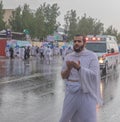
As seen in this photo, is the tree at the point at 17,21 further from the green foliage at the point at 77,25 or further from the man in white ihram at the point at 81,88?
the man in white ihram at the point at 81,88

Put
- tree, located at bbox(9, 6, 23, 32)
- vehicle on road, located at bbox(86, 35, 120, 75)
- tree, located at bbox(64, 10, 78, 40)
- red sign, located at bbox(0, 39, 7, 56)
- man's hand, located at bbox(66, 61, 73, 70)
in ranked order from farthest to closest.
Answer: tree, located at bbox(64, 10, 78, 40)
tree, located at bbox(9, 6, 23, 32)
red sign, located at bbox(0, 39, 7, 56)
vehicle on road, located at bbox(86, 35, 120, 75)
man's hand, located at bbox(66, 61, 73, 70)

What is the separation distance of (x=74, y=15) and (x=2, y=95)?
265 feet

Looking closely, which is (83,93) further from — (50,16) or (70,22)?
(70,22)

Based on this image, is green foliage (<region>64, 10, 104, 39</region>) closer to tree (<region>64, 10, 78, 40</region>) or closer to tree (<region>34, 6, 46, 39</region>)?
tree (<region>64, 10, 78, 40</region>)

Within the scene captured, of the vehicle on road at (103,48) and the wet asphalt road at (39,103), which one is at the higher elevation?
the vehicle on road at (103,48)


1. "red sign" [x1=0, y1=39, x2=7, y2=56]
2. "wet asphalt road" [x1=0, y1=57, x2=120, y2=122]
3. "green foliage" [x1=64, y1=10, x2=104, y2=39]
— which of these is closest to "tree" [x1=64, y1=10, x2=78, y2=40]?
"green foliage" [x1=64, y1=10, x2=104, y2=39]

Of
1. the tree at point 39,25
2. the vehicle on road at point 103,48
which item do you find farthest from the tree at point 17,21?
the vehicle on road at point 103,48

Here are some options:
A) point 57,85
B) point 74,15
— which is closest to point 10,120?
point 57,85

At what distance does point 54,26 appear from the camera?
242ft

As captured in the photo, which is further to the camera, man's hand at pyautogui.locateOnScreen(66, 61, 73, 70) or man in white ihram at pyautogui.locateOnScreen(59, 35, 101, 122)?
man in white ihram at pyautogui.locateOnScreen(59, 35, 101, 122)

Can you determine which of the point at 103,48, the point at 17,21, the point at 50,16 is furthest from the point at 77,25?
the point at 103,48

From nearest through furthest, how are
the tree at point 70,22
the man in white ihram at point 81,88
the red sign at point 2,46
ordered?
the man in white ihram at point 81,88
the red sign at point 2,46
the tree at point 70,22

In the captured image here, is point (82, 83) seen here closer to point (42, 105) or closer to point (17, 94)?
point (42, 105)

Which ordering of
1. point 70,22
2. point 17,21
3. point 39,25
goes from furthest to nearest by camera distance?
1. point 70,22
2. point 17,21
3. point 39,25
